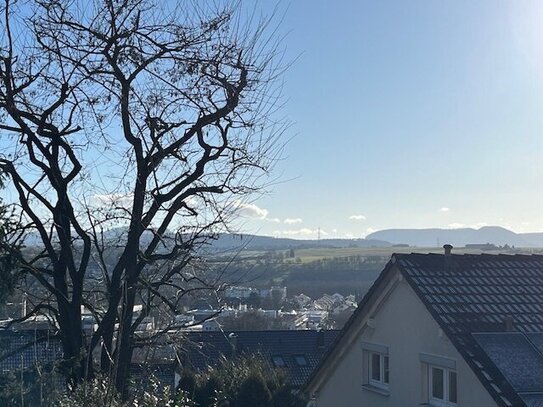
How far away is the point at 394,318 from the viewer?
12820mm

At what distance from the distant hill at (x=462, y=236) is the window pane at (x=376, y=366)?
5368 centimetres

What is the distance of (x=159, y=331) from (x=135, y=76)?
3.28 metres

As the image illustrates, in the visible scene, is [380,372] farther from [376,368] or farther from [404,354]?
[404,354]

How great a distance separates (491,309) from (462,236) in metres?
114

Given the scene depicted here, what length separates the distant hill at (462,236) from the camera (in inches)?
3467

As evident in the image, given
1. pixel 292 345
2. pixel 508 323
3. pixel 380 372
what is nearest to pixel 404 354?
pixel 380 372

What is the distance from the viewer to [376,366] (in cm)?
1394

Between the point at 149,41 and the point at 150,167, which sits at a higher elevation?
the point at 149,41

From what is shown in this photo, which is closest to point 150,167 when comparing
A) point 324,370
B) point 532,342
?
point 532,342

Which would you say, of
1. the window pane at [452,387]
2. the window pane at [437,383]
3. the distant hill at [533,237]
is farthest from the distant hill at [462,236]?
the window pane at [452,387]

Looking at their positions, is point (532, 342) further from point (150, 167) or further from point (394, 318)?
point (150, 167)

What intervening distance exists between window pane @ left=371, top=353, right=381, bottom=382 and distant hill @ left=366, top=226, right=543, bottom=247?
53.7m

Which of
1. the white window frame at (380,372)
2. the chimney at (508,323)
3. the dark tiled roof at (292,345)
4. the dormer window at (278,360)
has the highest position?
the chimney at (508,323)

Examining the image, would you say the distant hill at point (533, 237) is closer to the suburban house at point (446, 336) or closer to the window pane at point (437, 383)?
the suburban house at point (446, 336)
